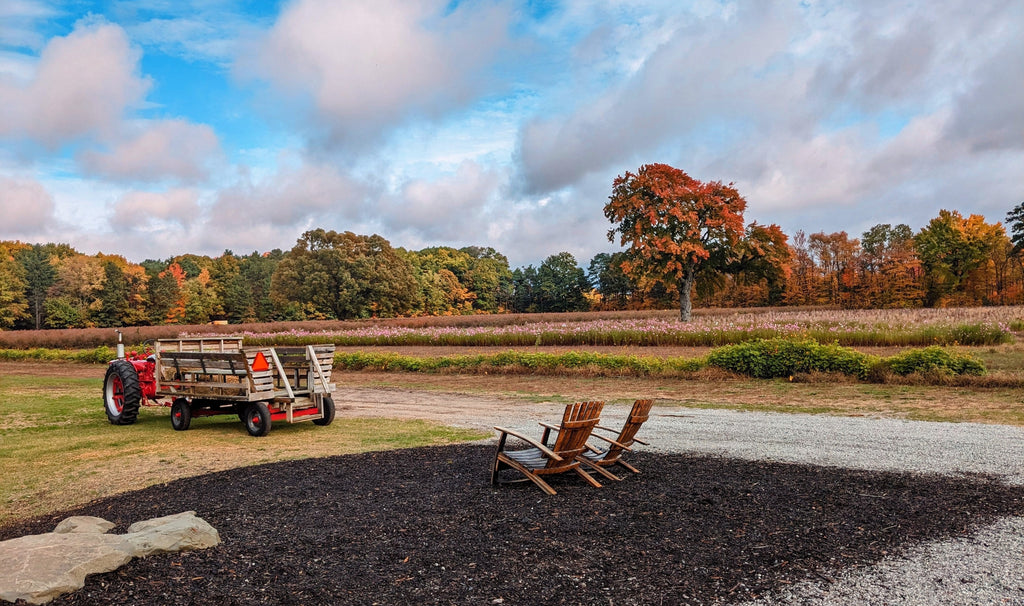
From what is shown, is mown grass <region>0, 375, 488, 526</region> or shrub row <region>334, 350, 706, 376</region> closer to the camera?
mown grass <region>0, 375, 488, 526</region>

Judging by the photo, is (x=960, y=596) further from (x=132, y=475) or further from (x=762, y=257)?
(x=762, y=257)

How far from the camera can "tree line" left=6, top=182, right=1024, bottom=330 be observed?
119 ft

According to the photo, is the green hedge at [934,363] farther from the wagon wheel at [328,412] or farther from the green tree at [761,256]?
the green tree at [761,256]

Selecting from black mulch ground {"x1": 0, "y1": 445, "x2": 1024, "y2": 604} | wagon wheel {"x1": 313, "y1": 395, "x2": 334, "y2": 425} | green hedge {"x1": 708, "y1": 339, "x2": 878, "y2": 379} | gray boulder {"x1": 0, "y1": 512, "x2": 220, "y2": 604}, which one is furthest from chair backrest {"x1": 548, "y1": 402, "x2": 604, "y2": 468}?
green hedge {"x1": 708, "y1": 339, "x2": 878, "y2": 379}

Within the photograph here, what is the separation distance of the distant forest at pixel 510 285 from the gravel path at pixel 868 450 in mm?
24481

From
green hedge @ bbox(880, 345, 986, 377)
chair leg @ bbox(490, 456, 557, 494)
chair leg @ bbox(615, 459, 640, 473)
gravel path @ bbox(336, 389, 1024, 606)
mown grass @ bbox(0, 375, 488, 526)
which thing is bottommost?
gravel path @ bbox(336, 389, 1024, 606)

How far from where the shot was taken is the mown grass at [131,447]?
7750 mm

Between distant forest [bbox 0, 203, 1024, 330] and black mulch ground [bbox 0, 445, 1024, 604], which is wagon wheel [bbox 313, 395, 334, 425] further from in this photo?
distant forest [bbox 0, 203, 1024, 330]

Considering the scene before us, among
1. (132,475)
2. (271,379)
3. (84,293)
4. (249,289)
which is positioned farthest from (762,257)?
(84,293)

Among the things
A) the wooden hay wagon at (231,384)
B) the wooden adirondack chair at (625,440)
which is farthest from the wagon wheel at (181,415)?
the wooden adirondack chair at (625,440)

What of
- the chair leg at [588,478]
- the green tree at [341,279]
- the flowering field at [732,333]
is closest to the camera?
the chair leg at [588,478]

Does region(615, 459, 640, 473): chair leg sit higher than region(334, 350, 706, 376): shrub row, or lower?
lower

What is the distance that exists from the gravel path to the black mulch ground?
0.27 metres

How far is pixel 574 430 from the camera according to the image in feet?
22.5
